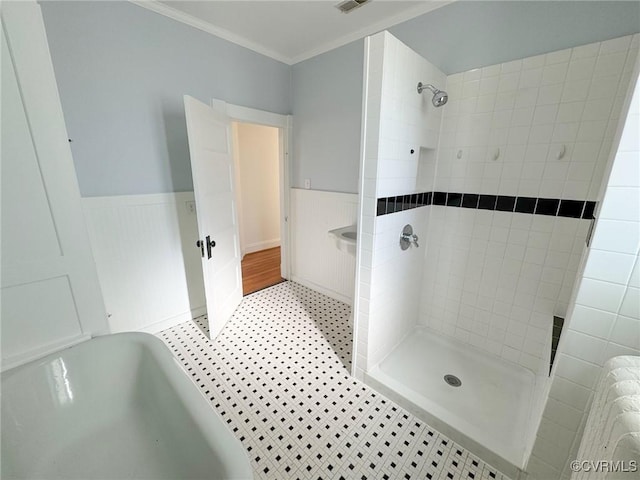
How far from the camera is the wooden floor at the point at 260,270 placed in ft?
Result: 10.6

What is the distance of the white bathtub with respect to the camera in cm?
95

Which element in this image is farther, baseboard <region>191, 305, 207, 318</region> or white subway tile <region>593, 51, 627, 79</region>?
baseboard <region>191, 305, 207, 318</region>

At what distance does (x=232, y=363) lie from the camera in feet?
6.32

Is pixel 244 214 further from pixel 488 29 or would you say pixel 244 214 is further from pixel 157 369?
pixel 488 29

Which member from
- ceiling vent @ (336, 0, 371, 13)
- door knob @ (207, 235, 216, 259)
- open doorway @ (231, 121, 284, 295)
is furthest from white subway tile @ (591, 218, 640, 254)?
open doorway @ (231, 121, 284, 295)

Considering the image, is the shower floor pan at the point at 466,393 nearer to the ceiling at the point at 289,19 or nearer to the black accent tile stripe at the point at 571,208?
the black accent tile stripe at the point at 571,208

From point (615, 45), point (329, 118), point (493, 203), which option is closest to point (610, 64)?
point (615, 45)

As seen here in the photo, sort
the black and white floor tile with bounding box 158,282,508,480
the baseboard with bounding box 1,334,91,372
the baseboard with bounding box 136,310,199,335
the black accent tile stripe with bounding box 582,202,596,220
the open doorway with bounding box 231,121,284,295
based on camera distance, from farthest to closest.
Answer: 1. the open doorway with bounding box 231,121,284,295
2. the baseboard with bounding box 136,310,199,335
3. the black accent tile stripe with bounding box 582,202,596,220
4. the black and white floor tile with bounding box 158,282,508,480
5. the baseboard with bounding box 1,334,91,372

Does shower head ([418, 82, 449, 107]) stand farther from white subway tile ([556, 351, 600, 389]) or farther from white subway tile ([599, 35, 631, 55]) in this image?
white subway tile ([556, 351, 600, 389])

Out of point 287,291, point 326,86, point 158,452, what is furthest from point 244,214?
point 158,452

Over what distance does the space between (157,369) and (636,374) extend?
1750 millimetres

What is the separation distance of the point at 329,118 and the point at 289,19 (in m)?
0.81

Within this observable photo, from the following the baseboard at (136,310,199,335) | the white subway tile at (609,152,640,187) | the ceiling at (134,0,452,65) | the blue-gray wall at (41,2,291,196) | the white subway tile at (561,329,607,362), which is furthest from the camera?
the baseboard at (136,310,199,335)

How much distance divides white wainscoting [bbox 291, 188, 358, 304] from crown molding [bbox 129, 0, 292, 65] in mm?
1344
